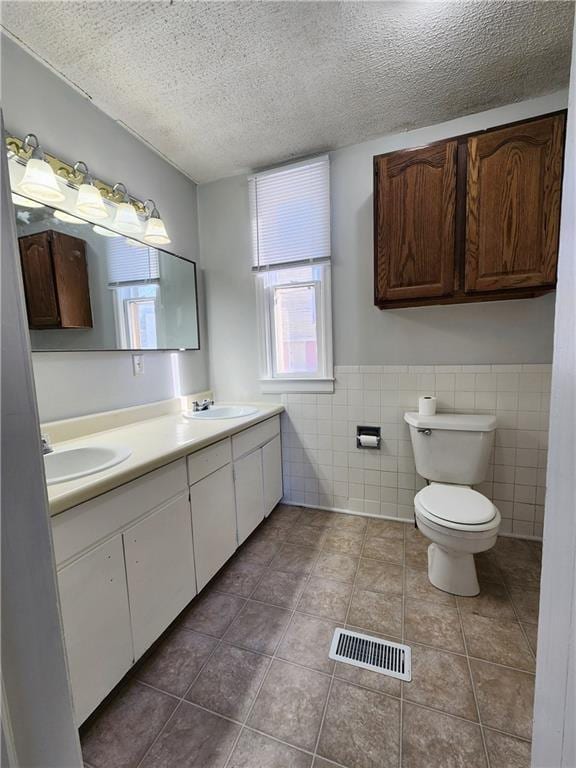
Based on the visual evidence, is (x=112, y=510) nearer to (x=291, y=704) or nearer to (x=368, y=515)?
(x=291, y=704)

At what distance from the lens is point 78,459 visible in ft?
4.51

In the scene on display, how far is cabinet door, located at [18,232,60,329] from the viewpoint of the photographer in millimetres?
1337

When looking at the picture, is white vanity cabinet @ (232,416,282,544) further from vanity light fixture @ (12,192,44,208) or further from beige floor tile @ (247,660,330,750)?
vanity light fixture @ (12,192,44,208)

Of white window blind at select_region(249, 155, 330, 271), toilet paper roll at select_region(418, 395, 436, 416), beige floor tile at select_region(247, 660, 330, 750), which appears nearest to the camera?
beige floor tile at select_region(247, 660, 330, 750)

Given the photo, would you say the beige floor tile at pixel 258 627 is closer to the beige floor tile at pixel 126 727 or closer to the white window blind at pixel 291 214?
the beige floor tile at pixel 126 727

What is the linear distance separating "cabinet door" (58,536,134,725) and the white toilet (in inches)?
52.2

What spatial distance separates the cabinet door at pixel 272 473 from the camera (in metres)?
2.17

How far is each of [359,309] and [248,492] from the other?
140 cm

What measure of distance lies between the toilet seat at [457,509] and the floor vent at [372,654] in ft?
1.77

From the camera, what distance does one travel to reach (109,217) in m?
1.72

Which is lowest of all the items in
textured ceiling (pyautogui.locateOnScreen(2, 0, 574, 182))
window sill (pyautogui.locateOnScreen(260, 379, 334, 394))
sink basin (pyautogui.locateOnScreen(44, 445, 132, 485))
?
sink basin (pyautogui.locateOnScreen(44, 445, 132, 485))

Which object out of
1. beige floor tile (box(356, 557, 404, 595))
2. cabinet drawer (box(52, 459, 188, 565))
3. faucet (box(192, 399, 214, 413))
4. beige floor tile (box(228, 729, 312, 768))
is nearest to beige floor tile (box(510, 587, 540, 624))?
beige floor tile (box(356, 557, 404, 595))

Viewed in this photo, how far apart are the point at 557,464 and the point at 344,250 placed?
6.46 feet

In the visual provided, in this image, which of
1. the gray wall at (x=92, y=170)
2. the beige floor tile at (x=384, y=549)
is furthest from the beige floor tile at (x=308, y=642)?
the gray wall at (x=92, y=170)
